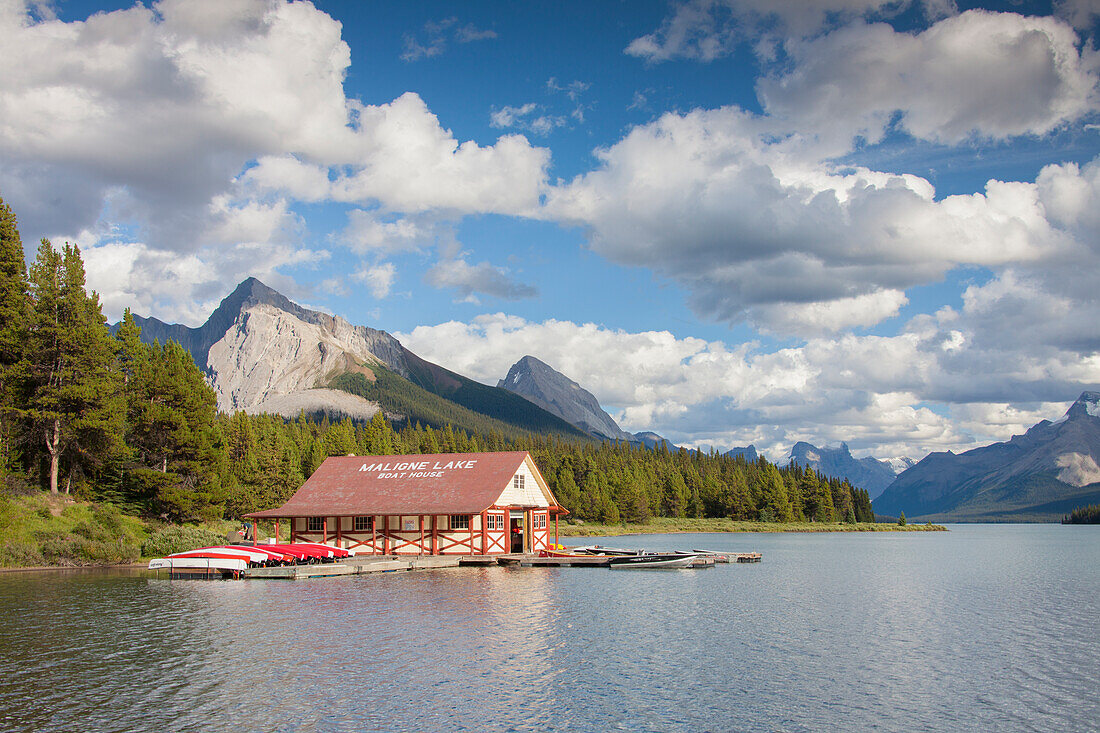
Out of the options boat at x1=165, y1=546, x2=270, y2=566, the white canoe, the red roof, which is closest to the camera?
the white canoe

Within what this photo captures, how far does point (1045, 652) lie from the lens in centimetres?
2570

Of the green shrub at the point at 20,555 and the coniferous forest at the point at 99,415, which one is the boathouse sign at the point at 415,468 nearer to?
the coniferous forest at the point at 99,415

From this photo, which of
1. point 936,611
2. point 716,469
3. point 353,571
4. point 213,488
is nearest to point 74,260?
point 213,488

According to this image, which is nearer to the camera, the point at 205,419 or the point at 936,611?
the point at 936,611

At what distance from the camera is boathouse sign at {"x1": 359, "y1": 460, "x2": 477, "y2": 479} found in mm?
61438

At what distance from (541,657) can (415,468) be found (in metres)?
39.7

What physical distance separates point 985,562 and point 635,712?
6000 centimetres

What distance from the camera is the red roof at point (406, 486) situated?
186 ft

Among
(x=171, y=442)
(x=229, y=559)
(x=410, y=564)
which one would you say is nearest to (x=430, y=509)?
(x=410, y=564)

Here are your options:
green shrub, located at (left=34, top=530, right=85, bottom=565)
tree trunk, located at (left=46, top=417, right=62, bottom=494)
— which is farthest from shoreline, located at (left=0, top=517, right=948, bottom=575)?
green shrub, located at (left=34, top=530, right=85, bottom=565)

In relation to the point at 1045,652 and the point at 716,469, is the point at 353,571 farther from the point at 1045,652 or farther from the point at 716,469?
the point at 716,469

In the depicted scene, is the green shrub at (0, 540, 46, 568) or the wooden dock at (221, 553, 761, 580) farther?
the green shrub at (0, 540, 46, 568)

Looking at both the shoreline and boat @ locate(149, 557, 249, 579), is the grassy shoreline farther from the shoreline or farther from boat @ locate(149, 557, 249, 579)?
boat @ locate(149, 557, 249, 579)

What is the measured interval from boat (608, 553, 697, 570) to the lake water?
10635mm
